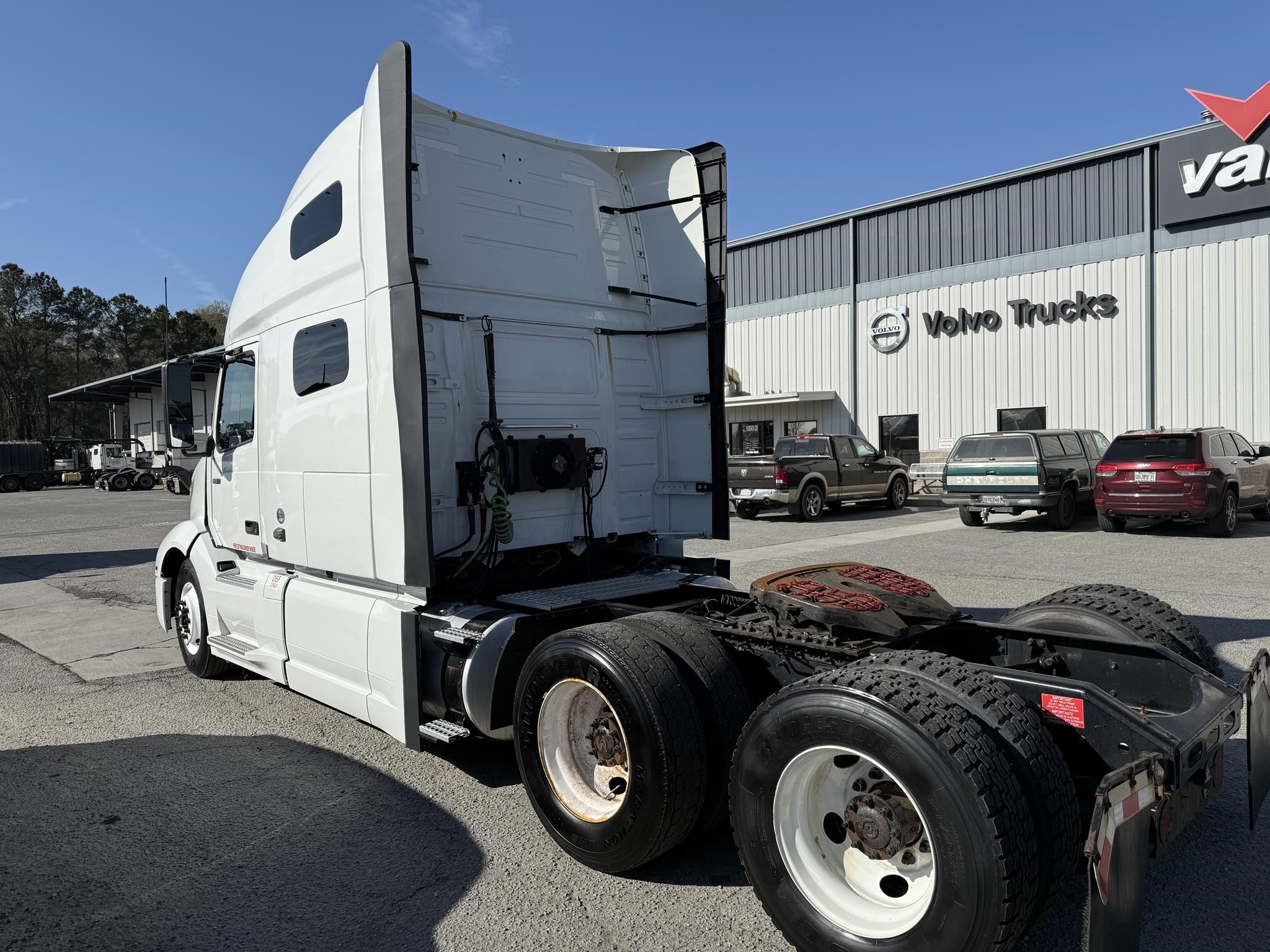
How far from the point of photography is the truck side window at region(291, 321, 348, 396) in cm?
486

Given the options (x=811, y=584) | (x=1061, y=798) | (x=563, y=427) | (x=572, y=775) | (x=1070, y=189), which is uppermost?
(x=1070, y=189)

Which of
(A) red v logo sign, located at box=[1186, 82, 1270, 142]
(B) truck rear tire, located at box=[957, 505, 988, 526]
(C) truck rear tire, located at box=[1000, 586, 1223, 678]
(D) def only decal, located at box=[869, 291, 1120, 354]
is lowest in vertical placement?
(B) truck rear tire, located at box=[957, 505, 988, 526]

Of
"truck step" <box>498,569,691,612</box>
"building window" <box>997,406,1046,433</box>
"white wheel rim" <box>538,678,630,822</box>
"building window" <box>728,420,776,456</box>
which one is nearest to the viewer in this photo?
"white wheel rim" <box>538,678,630,822</box>

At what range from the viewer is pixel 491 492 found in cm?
493

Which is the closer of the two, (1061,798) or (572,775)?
(1061,798)

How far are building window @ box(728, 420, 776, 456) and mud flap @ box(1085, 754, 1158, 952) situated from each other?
24.9 meters

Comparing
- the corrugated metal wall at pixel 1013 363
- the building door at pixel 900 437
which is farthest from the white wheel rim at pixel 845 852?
the building door at pixel 900 437

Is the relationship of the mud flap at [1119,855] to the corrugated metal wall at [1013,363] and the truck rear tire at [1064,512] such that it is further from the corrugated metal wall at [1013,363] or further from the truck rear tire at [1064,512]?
the corrugated metal wall at [1013,363]

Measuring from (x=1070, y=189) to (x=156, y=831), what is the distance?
924 inches

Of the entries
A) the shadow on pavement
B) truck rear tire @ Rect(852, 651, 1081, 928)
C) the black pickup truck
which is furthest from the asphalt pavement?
the black pickup truck

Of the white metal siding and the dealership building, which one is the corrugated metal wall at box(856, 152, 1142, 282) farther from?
the white metal siding

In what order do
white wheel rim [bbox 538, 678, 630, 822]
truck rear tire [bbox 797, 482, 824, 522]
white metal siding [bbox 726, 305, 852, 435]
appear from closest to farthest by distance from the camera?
white wheel rim [bbox 538, 678, 630, 822] → truck rear tire [bbox 797, 482, 824, 522] → white metal siding [bbox 726, 305, 852, 435]

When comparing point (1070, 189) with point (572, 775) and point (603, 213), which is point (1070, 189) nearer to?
point (603, 213)

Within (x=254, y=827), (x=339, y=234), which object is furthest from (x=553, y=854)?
(x=339, y=234)
